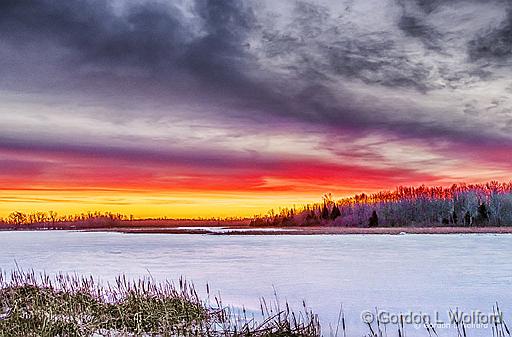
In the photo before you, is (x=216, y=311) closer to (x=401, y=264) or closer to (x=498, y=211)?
(x=401, y=264)

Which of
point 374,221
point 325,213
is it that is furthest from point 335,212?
point 374,221

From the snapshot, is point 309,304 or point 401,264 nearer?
point 309,304

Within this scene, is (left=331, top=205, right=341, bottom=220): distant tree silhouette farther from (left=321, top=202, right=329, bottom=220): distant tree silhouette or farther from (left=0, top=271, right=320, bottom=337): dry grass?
(left=0, top=271, right=320, bottom=337): dry grass

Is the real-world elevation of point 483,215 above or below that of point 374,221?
above

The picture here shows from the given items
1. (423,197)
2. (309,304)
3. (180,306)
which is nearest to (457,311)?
(309,304)

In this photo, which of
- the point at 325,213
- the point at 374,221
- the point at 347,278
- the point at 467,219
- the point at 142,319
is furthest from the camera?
the point at 325,213

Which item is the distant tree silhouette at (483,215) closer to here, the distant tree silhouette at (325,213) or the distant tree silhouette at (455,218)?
the distant tree silhouette at (455,218)

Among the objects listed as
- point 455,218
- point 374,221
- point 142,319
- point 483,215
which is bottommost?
point 142,319

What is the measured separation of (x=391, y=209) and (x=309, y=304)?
10320 centimetres

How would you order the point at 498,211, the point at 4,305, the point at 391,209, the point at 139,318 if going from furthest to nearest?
the point at 391,209 < the point at 498,211 < the point at 4,305 < the point at 139,318

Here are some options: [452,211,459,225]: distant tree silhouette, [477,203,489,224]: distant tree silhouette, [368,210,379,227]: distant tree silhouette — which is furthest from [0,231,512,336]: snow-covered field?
[452,211,459,225]: distant tree silhouette

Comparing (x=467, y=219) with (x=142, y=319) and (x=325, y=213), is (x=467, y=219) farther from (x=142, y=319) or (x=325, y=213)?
(x=142, y=319)

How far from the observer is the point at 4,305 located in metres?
11.8

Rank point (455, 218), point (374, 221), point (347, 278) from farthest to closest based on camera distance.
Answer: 1. point (455, 218)
2. point (374, 221)
3. point (347, 278)
